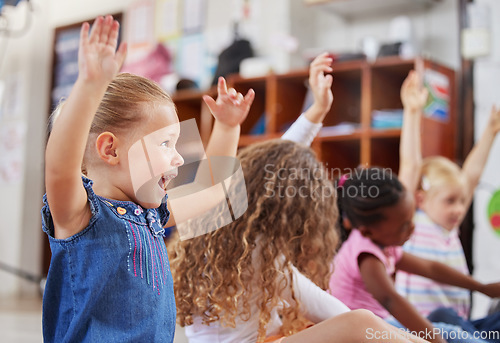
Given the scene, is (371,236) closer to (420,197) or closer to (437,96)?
(420,197)

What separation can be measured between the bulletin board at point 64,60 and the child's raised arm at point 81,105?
368cm

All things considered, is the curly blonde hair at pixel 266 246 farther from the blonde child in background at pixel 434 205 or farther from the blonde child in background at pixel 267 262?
the blonde child in background at pixel 434 205

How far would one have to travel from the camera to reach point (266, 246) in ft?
3.60

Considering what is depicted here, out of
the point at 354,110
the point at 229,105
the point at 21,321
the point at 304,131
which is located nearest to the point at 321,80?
the point at 304,131

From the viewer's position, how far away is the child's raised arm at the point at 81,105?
64cm

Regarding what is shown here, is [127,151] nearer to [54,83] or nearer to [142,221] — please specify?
[142,221]

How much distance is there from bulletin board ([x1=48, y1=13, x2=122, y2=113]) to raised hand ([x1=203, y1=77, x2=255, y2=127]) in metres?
3.34

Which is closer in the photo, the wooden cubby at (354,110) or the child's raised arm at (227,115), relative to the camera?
the child's raised arm at (227,115)

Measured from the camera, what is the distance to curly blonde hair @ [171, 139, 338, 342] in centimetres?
106

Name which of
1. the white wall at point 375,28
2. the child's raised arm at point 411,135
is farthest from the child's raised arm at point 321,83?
the white wall at point 375,28

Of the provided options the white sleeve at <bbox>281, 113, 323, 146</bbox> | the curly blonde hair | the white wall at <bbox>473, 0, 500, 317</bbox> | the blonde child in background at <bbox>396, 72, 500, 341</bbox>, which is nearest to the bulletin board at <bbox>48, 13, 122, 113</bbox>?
the white wall at <bbox>473, 0, 500, 317</bbox>

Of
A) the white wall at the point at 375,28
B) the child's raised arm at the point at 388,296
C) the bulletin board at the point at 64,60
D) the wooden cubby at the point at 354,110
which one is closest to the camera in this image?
the child's raised arm at the point at 388,296

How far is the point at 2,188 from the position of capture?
4.14m

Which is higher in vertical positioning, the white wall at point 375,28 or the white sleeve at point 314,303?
the white wall at point 375,28
